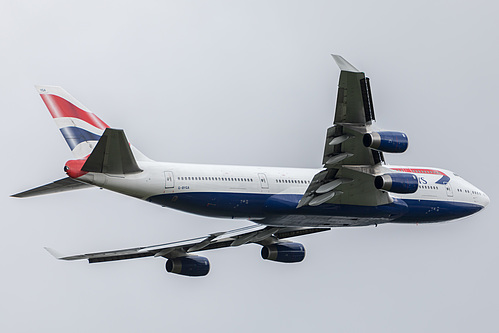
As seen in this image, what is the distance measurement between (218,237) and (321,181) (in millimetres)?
6324

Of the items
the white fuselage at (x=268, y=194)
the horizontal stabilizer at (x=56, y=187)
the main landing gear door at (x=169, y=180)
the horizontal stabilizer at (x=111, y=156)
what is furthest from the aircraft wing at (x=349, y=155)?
the horizontal stabilizer at (x=56, y=187)

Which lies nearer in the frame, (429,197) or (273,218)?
(273,218)

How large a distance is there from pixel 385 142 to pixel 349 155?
1819 mm

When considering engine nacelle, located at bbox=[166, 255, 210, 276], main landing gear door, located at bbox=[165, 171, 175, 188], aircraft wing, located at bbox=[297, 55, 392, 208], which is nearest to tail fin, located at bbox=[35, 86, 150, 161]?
main landing gear door, located at bbox=[165, 171, 175, 188]

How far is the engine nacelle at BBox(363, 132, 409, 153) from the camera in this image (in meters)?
30.0

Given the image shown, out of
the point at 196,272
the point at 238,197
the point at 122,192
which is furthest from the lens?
the point at 196,272

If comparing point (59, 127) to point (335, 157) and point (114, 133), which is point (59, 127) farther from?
point (335, 157)

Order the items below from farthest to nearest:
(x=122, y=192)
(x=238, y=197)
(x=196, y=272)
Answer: (x=196, y=272), (x=238, y=197), (x=122, y=192)

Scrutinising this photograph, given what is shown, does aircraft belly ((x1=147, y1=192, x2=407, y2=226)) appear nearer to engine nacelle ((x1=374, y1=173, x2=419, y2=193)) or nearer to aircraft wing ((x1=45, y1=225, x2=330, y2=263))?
engine nacelle ((x1=374, y1=173, x2=419, y2=193))

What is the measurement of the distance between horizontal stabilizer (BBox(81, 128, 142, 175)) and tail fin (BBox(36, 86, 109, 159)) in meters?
2.00

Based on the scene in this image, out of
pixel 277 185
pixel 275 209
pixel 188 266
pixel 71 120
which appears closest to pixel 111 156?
pixel 71 120

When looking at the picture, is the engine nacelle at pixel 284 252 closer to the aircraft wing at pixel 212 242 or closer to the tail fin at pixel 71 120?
the aircraft wing at pixel 212 242

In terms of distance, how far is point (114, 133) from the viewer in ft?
91.0

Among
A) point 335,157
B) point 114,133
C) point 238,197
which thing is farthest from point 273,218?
point 114,133
